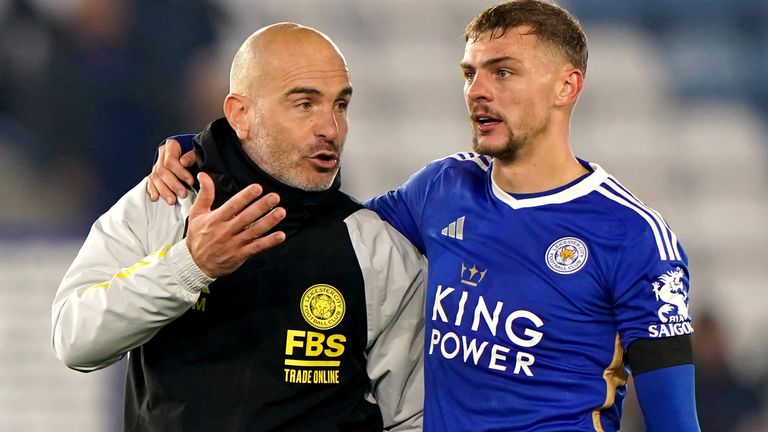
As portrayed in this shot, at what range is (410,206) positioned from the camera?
313cm

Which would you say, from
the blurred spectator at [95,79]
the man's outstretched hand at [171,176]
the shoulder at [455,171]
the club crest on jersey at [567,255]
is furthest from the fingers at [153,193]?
the blurred spectator at [95,79]

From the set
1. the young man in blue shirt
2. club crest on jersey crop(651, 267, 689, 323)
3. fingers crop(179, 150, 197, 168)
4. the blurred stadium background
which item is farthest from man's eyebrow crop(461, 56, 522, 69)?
the blurred stadium background

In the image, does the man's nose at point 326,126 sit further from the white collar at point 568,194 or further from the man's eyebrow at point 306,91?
the white collar at point 568,194

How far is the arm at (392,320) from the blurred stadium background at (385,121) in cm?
302

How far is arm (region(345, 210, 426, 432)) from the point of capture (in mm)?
2932

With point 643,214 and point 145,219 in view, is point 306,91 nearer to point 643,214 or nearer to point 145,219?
point 145,219

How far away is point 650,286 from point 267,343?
94 centimetres

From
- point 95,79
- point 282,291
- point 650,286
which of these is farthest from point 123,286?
point 95,79

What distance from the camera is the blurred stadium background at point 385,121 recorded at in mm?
6000

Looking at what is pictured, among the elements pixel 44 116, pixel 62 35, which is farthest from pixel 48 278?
pixel 62 35

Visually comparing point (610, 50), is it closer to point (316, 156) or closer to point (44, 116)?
point (44, 116)

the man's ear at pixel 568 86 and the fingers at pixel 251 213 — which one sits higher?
the man's ear at pixel 568 86

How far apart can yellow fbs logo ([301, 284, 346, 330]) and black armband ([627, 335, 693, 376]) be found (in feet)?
2.43

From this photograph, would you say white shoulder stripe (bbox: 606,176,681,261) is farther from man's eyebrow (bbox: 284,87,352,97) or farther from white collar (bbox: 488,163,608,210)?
man's eyebrow (bbox: 284,87,352,97)
